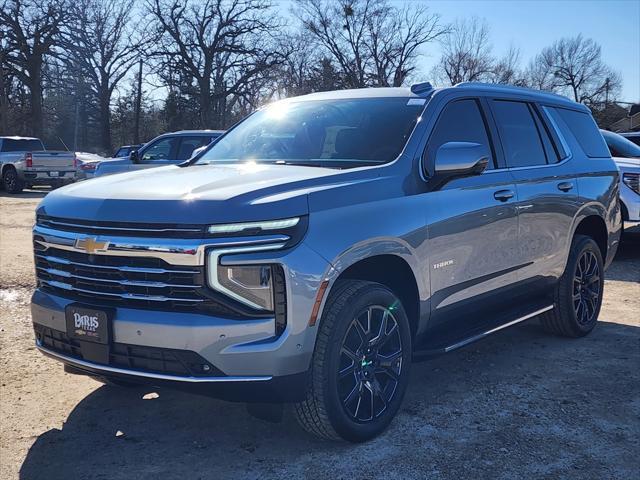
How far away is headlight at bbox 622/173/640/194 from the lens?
371 inches

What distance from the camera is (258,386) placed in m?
3.03

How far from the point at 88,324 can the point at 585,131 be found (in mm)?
4692

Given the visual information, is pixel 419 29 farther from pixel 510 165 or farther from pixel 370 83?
pixel 510 165

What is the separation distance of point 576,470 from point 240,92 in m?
43.9

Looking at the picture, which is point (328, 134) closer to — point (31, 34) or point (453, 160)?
point (453, 160)

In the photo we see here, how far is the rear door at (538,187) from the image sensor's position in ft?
15.6

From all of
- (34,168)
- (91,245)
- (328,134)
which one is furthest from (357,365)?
(34,168)

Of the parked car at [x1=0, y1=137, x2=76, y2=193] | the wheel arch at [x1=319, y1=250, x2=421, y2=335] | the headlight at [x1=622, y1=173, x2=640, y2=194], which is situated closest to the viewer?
the wheel arch at [x1=319, y1=250, x2=421, y2=335]

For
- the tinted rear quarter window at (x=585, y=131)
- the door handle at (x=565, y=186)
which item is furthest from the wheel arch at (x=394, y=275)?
the tinted rear quarter window at (x=585, y=131)

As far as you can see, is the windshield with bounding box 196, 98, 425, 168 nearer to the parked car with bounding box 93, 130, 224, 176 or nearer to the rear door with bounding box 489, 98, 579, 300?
the rear door with bounding box 489, 98, 579, 300

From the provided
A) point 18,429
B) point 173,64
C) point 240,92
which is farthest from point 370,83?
point 18,429

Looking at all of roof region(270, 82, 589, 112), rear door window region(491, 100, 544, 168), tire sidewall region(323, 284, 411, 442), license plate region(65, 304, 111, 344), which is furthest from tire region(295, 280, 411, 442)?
rear door window region(491, 100, 544, 168)

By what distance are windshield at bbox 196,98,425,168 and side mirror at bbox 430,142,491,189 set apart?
0.86 ft

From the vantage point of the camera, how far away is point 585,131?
595 centimetres
